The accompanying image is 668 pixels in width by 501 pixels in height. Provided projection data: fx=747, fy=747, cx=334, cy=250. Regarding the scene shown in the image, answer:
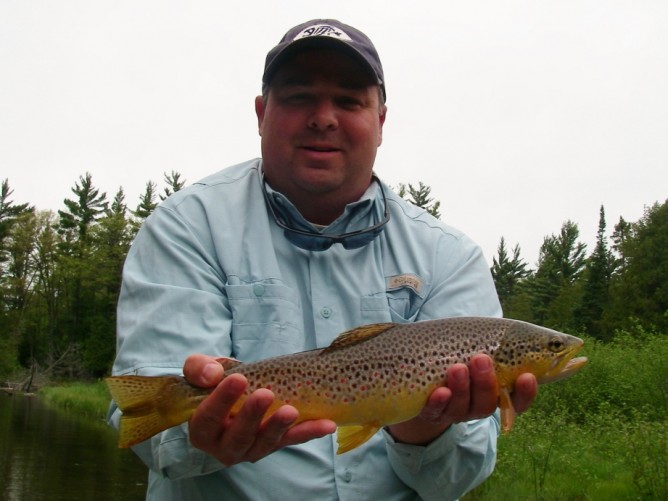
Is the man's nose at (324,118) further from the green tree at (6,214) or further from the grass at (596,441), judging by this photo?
the green tree at (6,214)

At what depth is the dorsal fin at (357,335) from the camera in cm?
296

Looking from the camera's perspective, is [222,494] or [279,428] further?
[222,494]

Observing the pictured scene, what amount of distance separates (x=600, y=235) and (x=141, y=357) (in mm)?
63138

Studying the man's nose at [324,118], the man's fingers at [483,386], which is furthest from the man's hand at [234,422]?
the man's nose at [324,118]

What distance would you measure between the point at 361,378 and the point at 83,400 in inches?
1408

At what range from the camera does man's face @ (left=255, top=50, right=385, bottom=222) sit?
3271mm

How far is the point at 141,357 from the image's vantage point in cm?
289

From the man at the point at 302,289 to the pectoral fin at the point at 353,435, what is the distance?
0.25ft

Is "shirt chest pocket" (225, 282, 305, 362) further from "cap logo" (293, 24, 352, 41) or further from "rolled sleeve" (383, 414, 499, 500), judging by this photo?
"cap logo" (293, 24, 352, 41)

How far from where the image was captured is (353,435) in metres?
2.91

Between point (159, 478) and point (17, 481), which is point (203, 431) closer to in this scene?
point (159, 478)

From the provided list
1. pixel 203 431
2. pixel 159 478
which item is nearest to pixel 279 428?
pixel 203 431

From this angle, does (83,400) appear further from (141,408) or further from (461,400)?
(461,400)

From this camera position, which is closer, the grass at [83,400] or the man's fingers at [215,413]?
the man's fingers at [215,413]
